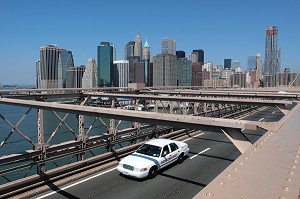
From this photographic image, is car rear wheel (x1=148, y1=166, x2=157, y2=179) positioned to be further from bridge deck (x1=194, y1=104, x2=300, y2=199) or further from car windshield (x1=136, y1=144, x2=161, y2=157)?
bridge deck (x1=194, y1=104, x2=300, y2=199)

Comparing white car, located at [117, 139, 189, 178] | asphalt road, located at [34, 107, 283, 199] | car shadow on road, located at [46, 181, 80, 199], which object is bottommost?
asphalt road, located at [34, 107, 283, 199]

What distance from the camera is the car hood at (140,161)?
42.0ft

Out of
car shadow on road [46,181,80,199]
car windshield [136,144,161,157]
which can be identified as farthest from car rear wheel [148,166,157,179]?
car shadow on road [46,181,80,199]

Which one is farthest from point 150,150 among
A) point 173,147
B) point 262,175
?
point 262,175

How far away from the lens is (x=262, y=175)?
9.57 feet

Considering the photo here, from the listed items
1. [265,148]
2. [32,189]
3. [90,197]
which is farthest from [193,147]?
[265,148]

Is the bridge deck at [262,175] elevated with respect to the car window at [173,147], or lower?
elevated

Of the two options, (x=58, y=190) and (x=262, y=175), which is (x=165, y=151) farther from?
(x=262, y=175)

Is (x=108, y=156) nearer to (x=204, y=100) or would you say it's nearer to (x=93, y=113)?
(x=204, y=100)

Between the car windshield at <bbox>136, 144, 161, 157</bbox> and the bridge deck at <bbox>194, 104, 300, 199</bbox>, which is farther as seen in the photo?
the car windshield at <bbox>136, 144, 161, 157</bbox>

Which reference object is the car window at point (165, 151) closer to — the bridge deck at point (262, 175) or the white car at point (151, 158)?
the white car at point (151, 158)

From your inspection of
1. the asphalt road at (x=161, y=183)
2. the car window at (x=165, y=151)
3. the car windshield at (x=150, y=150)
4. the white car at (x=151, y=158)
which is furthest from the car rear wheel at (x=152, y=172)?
the car window at (x=165, y=151)

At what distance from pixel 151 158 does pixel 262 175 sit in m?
11.1

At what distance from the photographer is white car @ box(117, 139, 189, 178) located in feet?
41.5
